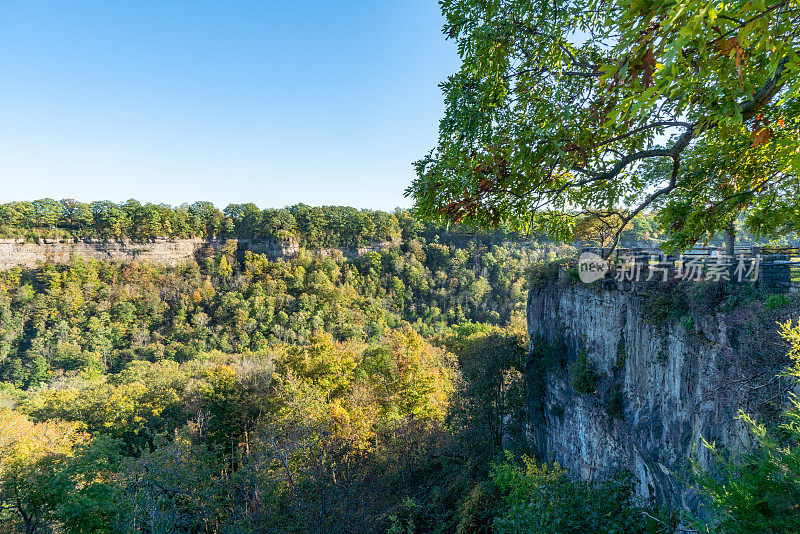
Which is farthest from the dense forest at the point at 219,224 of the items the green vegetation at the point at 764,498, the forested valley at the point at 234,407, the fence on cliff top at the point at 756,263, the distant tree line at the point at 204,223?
the green vegetation at the point at 764,498

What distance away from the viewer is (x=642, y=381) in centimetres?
783

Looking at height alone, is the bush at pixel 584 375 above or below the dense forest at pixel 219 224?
below

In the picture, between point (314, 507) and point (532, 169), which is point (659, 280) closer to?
point (532, 169)

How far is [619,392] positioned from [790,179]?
6.39m

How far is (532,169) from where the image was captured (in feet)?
10.4

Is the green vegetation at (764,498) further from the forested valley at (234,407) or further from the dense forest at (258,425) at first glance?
the forested valley at (234,407)

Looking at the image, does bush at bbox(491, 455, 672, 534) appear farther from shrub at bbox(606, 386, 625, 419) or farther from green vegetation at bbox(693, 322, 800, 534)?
shrub at bbox(606, 386, 625, 419)

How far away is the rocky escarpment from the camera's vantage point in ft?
17.0

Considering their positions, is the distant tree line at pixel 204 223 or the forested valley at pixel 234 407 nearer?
the forested valley at pixel 234 407

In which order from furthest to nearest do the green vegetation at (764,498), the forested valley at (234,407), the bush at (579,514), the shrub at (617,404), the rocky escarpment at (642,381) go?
the forested valley at (234,407)
the shrub at (617,404)
the rocky escarpment at (642,381)
the bush at (579,514)
the green vegetation at (764,498)

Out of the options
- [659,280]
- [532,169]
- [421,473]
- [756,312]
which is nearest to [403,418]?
[421,473]

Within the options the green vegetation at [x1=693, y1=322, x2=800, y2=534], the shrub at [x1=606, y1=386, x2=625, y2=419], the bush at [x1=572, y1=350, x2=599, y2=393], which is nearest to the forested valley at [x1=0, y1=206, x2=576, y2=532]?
the bush at [x1=572, y1=350, x2=599, y2=393]

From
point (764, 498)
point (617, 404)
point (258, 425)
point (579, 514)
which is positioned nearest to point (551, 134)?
point (764, 498)

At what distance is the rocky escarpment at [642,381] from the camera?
17.0 feet
